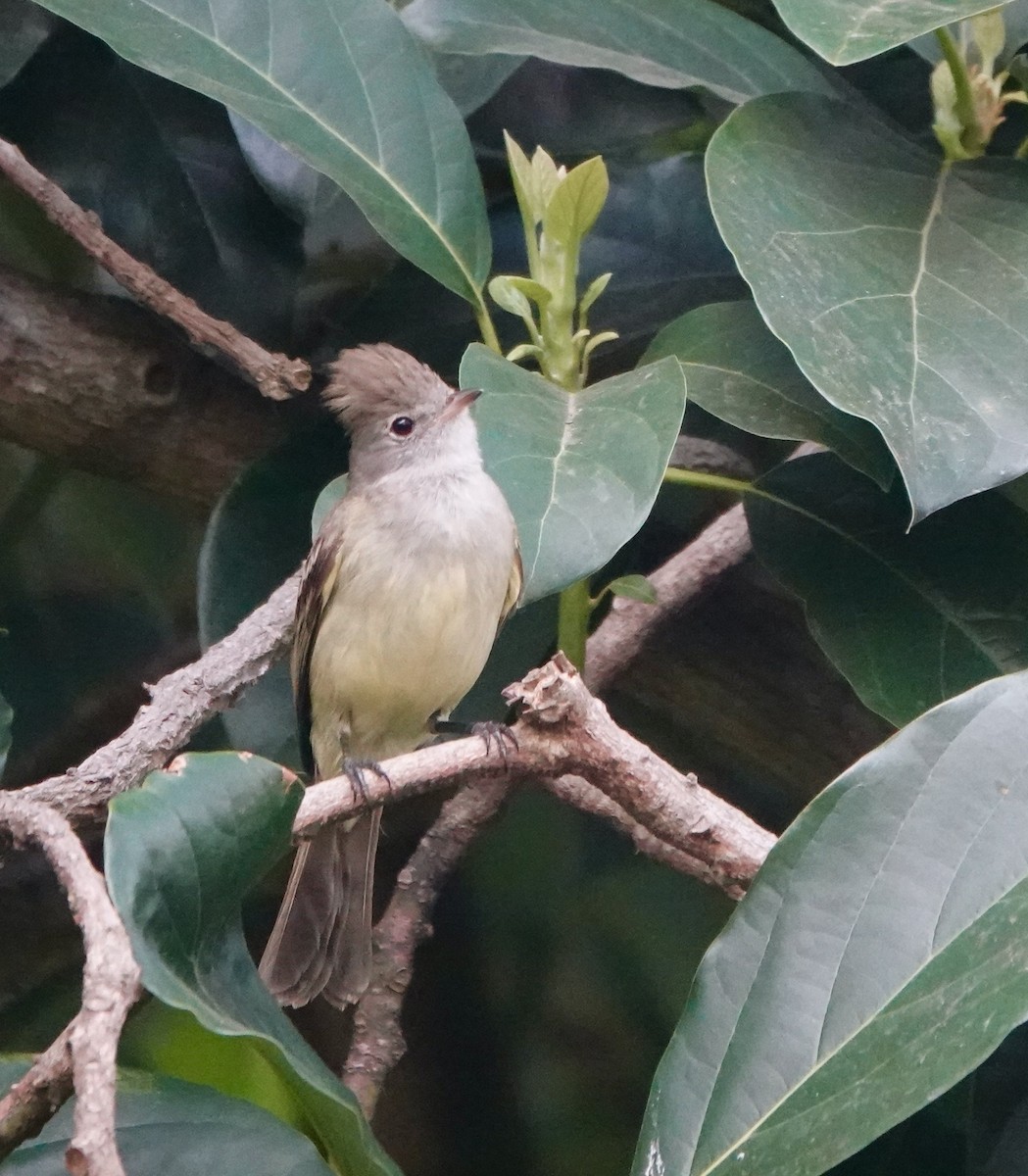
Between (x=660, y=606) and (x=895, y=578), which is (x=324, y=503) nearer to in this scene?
(x=660, y=606)

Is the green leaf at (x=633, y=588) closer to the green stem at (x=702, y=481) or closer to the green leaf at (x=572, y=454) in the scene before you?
the green stem at (x=702, y=481)

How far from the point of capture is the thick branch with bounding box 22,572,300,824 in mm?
1549

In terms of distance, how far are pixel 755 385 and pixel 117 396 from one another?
1171mm

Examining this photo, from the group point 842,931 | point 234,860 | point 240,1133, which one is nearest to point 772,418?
point 842,931

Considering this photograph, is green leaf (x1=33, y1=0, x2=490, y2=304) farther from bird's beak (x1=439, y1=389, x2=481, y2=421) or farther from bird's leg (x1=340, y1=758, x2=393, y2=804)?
bird's leg (x1=340, y1=758, x2=393, y2=804)

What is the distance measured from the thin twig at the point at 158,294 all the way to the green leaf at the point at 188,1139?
3.40 ft

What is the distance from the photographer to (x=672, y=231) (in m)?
2.35

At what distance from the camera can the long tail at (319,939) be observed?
2074 millimetres

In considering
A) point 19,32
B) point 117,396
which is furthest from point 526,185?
point 19,32

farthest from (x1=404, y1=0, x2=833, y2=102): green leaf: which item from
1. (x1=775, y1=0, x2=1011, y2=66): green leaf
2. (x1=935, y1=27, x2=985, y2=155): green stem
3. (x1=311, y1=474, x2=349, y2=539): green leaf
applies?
(x1=311, y1=474, x2=349, y2=539): green leaf

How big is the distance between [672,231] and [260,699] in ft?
3.58

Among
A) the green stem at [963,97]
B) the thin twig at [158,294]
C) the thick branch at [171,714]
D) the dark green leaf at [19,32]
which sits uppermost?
the green stem at [963,97]

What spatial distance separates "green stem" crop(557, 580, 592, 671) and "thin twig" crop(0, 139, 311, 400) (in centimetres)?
51

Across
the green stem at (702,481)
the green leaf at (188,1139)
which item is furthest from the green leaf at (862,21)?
the green leaf at (188,1139)
